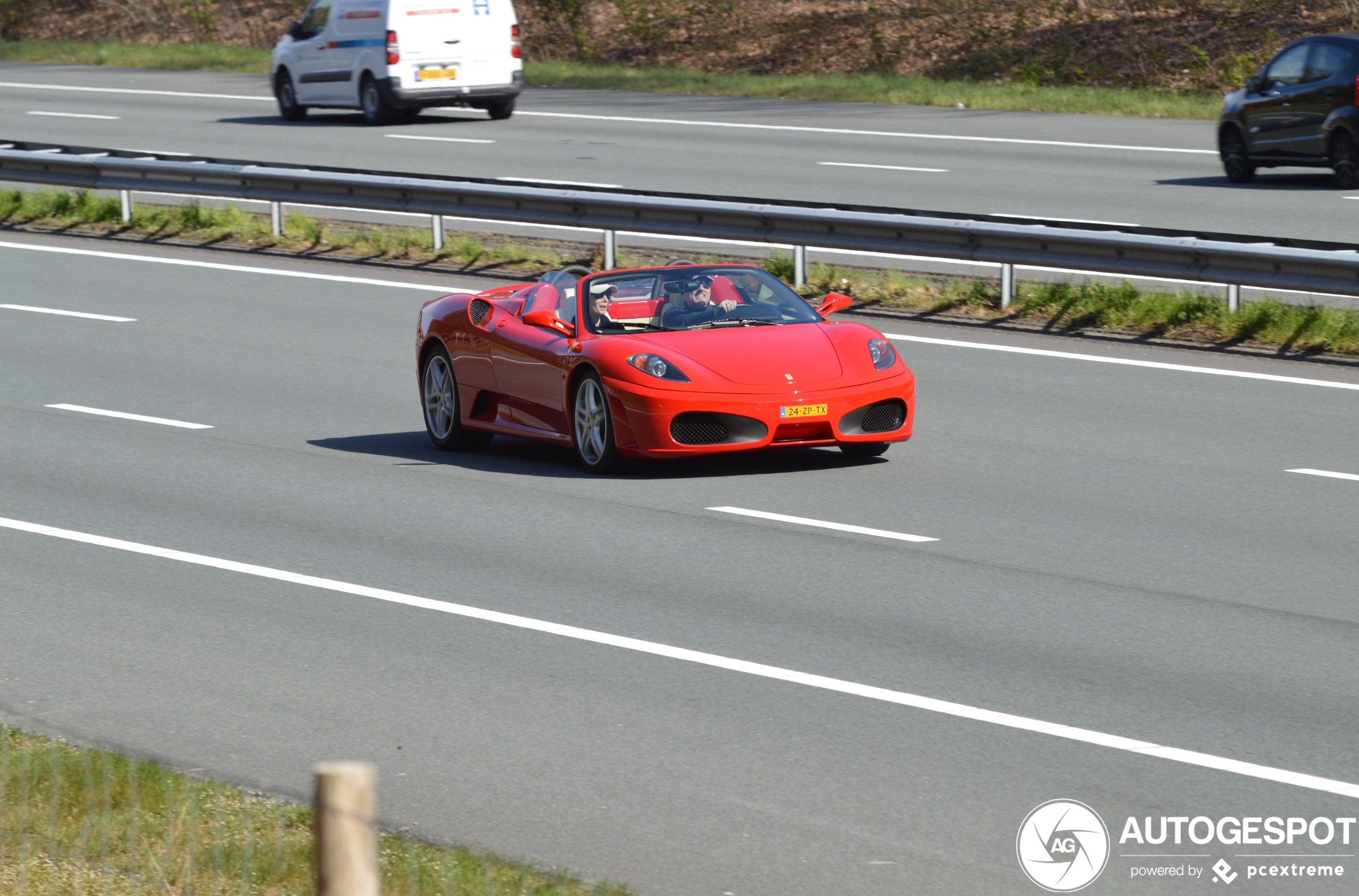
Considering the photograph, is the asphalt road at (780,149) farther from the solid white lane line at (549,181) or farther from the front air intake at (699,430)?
the front air intake at (699,430)

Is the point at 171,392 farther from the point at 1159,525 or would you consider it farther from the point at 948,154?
the point at 948,154

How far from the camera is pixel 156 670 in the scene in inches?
325

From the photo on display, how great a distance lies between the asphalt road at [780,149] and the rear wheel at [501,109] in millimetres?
500

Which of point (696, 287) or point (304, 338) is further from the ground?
point (696, 287)

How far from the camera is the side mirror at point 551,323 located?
12570 millimetres

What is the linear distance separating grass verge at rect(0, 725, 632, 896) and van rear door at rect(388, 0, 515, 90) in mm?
27822

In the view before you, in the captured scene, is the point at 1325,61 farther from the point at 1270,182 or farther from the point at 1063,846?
the point at 1063,846

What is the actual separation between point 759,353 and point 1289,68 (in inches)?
591

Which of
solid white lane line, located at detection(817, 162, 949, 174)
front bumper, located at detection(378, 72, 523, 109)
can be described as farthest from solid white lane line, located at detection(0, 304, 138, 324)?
front bumper, located at detection(378, 72, 523, 109)

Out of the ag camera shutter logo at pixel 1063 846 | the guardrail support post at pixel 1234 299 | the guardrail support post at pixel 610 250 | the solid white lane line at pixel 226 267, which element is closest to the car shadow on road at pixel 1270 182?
the guardrail support post at pixel 610 250

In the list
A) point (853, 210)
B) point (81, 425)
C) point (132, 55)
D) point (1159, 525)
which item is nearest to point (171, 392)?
point (81, 425)

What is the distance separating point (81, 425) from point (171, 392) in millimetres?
1405

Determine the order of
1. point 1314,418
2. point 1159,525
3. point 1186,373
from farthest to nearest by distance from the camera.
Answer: point 1186,373
point 1314,418
point 1159,525

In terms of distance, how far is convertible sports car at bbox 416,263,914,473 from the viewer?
1187 centimetres
